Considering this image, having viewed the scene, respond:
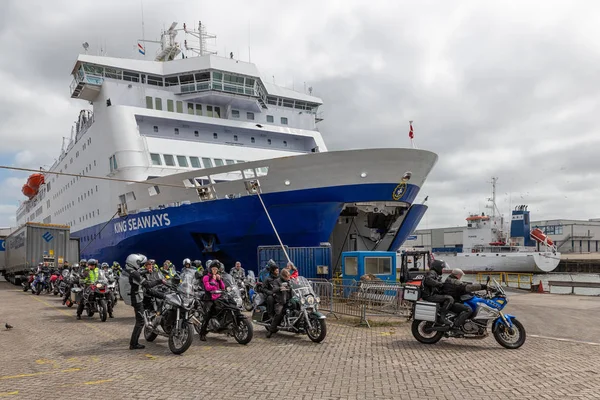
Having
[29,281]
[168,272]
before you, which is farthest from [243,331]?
[29,281]

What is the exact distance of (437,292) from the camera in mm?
8594

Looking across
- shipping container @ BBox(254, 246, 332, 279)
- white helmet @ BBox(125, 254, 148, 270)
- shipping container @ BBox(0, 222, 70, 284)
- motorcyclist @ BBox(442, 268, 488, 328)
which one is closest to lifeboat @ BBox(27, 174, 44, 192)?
shipping container @ BBox(0, 222, 70, 284)

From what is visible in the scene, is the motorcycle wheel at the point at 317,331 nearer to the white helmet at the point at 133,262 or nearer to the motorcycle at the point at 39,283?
the white helmet at the point at 133,262

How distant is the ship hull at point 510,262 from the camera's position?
47272mm

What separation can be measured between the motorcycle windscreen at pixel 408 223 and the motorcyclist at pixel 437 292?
38.1 feet

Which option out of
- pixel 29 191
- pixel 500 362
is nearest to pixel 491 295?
pixel 500 362

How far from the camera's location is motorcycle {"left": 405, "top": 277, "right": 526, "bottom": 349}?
8000mm

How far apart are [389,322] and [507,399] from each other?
5753mm

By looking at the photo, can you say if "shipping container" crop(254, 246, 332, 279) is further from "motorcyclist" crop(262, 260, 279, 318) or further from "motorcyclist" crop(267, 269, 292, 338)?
"motorcyclist" crop(267, 269, 292, 338)

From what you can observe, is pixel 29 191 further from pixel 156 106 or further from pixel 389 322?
pixel 389 322

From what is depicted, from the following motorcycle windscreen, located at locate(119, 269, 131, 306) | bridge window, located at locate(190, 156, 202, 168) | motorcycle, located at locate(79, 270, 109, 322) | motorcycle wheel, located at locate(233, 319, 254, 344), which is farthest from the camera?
bridge window, located at locate(190, 156, 202, 168)

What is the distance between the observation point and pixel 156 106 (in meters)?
23.3

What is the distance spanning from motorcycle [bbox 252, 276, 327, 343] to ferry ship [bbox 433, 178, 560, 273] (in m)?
43.0

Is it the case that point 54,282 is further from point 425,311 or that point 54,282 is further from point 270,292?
point 425,311
